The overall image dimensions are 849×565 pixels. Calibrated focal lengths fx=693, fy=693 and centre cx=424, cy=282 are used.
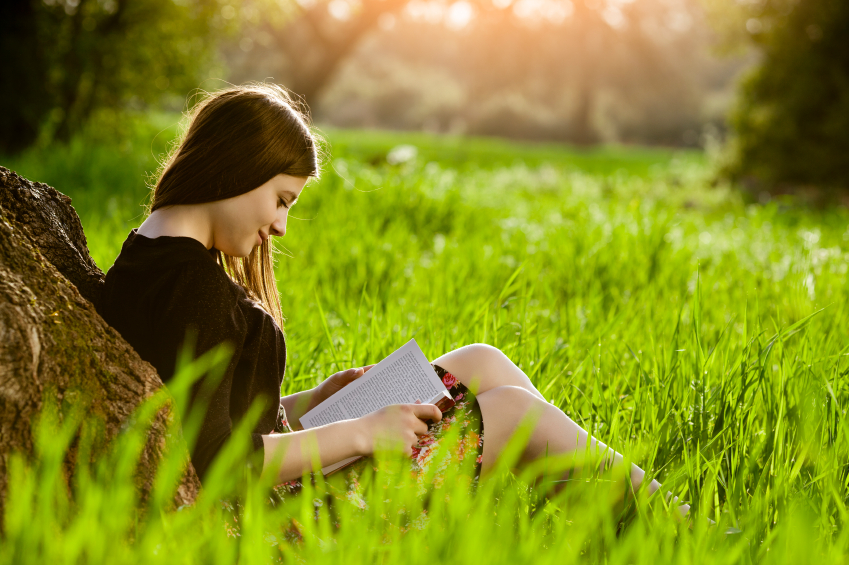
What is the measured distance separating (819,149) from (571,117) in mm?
29843

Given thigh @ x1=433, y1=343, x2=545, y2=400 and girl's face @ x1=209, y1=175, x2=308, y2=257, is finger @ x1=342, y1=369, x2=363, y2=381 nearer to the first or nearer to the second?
thigh @ x1=433, y1=343, x2=545, y2=400

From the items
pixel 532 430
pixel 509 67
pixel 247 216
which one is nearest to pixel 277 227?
pixel 247 216

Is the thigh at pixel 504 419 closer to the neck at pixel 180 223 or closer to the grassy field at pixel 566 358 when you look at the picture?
the grassy field at pixel 566 358

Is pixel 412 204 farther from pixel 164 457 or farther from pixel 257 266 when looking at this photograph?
pixel 164 457

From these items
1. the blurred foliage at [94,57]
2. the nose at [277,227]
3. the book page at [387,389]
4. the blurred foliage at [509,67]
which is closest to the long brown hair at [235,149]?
the nose at [277,227]

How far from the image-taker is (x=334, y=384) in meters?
2.07

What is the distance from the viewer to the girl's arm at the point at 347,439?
60.9 inches

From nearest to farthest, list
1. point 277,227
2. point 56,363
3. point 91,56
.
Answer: point 56,363
point 277,227
point 91,56

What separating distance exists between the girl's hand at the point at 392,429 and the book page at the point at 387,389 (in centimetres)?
18

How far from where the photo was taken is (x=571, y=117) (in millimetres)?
38469

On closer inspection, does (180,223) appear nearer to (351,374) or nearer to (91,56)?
(351,374)

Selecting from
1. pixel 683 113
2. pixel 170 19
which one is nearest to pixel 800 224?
pixel 170 19

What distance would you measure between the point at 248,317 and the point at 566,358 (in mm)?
1443

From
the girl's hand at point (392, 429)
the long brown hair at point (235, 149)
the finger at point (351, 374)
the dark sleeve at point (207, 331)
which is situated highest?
the long brown hair at point (235, 149)
